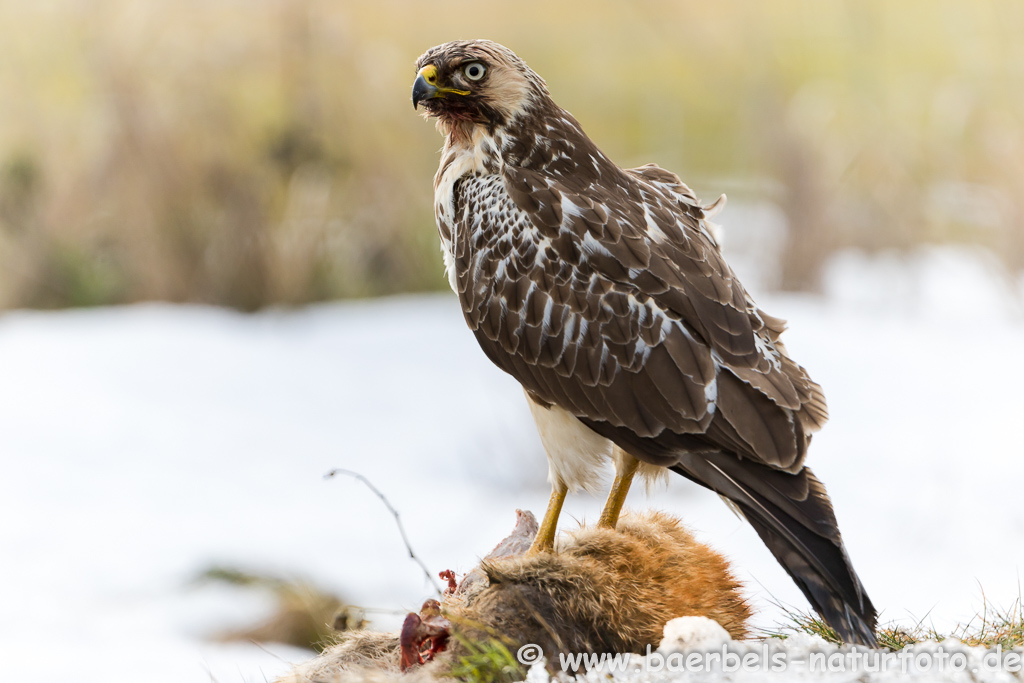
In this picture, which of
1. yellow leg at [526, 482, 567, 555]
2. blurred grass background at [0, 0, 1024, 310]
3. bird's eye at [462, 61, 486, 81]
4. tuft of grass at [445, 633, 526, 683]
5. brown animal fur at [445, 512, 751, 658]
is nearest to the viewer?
tuft of grass at [445, 633, 526, 683]

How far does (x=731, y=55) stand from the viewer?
27.6ft

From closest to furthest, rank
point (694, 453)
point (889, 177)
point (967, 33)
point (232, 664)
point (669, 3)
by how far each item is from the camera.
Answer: point (694, 453) → point (232, 664) → point (889, 177) → point (669, 3) → point (967, 33)

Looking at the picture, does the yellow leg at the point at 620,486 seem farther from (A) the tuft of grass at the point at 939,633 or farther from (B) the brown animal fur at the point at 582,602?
(A) the tuft of grass at the point at 939,633

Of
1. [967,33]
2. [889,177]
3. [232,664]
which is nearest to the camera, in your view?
[232,664]

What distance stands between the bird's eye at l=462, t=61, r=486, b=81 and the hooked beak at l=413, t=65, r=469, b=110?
0.05m

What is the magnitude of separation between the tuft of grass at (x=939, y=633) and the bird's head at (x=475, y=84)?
1.63m

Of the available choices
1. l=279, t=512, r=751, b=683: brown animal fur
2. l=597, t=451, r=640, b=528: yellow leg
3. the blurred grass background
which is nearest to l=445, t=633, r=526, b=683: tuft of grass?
l=279, t=512, r=751, b=683: brown animal fur

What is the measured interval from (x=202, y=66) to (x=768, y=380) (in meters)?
7.26

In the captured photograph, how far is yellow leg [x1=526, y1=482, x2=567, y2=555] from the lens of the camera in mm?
2650

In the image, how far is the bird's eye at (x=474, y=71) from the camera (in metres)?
2.76

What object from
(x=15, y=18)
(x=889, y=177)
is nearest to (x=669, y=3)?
(x=889, y=177)

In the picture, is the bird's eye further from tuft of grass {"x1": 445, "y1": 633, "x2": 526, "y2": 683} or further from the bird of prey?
tuft of grass {"x1": 445, "y1": 633, "x2": 526, "y2": 683}

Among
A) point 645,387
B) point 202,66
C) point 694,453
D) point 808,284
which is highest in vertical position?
point 202,66

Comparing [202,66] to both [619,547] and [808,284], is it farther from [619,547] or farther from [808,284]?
[619,547]
